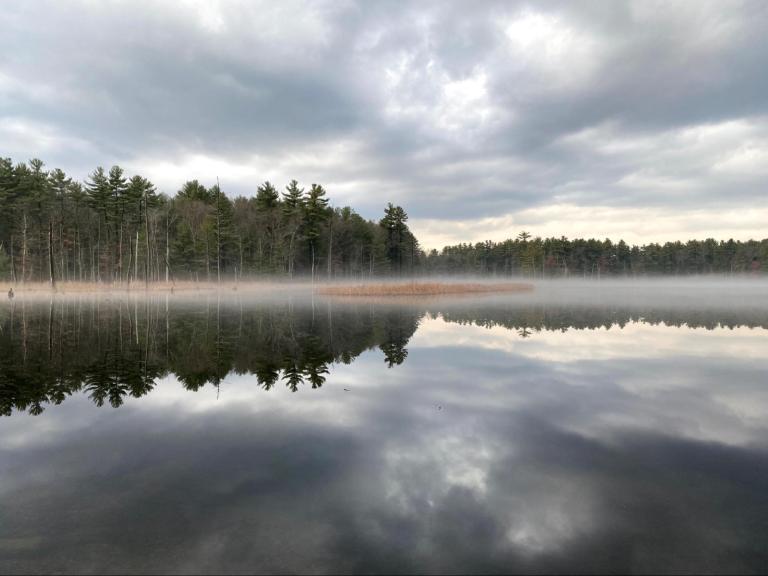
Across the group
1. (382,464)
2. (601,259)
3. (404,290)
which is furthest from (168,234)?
(601,259)

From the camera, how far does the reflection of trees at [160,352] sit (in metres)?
8.57

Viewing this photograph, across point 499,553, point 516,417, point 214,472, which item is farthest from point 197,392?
point 499,553

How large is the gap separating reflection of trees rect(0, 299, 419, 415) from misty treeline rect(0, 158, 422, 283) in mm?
41042

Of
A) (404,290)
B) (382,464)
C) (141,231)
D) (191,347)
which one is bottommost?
(404,290)

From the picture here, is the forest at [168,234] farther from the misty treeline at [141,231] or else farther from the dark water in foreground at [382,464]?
Answer: the dark water in foreground at [382,464]

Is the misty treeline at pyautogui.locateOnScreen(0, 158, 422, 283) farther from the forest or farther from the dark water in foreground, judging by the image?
the dark water in foreground

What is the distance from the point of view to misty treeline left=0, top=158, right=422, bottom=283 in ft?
194

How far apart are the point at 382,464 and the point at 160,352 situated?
9865mm

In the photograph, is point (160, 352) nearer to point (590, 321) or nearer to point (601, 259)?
point (590, 321)

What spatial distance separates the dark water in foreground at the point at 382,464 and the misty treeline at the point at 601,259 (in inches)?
5252

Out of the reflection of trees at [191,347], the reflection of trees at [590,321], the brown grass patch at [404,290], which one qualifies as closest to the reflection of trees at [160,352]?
the reflection of trees at [191,347]

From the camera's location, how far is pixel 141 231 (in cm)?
6569

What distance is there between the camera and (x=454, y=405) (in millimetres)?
7410

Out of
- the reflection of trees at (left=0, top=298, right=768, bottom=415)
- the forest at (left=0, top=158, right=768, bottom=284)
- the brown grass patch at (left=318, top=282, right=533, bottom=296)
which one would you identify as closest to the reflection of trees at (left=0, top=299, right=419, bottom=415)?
the reflection of trees at (left=0, top=298, right=768, bottom=415)
